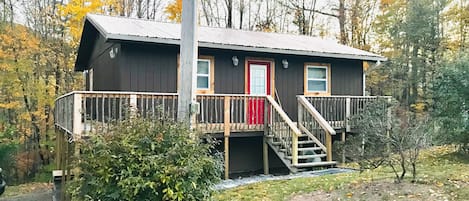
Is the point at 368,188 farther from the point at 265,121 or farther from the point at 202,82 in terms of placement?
the point at 202,82

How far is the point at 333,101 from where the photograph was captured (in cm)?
1187

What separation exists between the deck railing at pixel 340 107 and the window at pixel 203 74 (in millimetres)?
2830

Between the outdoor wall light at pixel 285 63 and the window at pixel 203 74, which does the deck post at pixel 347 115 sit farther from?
the window at pixel 203 74

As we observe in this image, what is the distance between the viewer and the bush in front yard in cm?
469

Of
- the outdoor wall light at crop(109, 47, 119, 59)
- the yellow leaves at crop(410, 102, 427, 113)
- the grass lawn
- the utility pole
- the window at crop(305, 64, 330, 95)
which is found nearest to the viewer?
the grass lawn

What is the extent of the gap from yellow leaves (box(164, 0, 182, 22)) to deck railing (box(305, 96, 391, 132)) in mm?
12402

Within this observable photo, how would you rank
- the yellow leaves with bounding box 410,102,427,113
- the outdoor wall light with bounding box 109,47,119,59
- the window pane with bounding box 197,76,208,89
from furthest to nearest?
1. the yellow leaves with bounding box 410,102,427,113
2. the window pane with bounding box 197,76,208,89
3. the outdoor wall light with bounding box 109,47,119,59

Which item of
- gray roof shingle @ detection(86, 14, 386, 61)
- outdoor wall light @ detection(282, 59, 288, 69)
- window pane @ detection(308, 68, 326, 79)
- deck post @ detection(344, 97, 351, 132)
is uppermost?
gray roof shingle @ detection(86, 14, 386, 61)

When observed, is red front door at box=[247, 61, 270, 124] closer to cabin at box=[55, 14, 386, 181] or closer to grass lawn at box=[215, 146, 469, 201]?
cabin at box=[55, 14, 386, 181]

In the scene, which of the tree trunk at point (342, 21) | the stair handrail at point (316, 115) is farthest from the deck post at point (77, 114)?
the tree trunk at point (342, 21)

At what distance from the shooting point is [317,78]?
12562 millimetres

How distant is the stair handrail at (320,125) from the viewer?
32.1 ft

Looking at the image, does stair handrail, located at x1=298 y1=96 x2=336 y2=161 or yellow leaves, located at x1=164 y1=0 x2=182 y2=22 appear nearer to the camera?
stair handrail, located at x1=298 y1=96 x2=336 y2=161

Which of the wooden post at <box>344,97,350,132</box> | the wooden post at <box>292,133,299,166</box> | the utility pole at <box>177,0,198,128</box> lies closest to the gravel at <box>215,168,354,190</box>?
the wooden post at <box>292,133,299,166</box>
